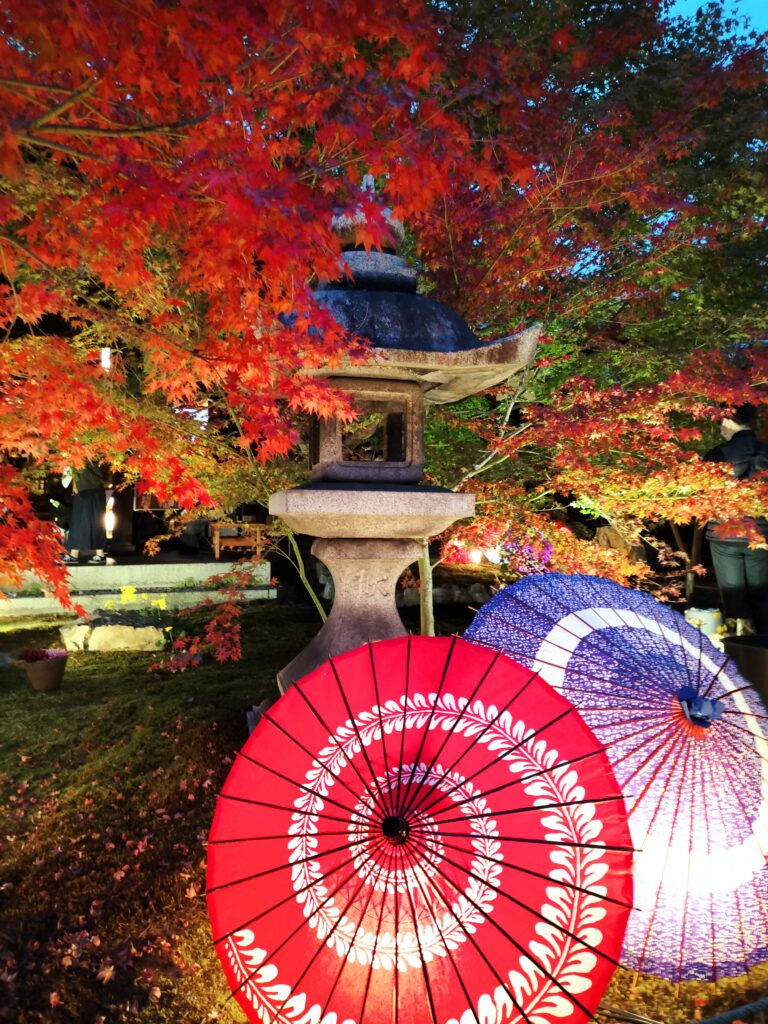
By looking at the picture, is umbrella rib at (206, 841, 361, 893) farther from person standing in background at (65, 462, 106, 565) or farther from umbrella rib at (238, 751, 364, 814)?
person standing in background at (65, 462, 106, 565)

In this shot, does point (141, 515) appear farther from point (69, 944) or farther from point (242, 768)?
point (242, 768)

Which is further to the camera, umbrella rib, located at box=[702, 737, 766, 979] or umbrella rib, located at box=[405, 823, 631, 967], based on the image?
umbrella rib, located at box=[702, 737, 766, 979]

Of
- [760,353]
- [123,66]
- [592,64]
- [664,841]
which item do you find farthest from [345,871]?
[592,64]

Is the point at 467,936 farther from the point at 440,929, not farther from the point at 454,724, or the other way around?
the point at 454,724

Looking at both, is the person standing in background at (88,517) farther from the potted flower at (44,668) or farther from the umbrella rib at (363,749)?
the umbrella rib at (363,749)

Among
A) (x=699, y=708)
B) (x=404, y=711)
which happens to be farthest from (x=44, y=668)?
(x=699, y=708)

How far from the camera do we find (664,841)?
240cm

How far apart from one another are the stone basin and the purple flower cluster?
243cm

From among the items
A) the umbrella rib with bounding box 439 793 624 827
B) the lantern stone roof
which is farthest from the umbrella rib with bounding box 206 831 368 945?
the lantern stone roof

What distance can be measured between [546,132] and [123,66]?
5007 millimetres

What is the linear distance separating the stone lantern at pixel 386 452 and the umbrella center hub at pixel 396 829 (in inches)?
103

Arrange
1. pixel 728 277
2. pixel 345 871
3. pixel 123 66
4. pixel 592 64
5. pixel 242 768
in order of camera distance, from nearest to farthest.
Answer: pixel 345 871
pixel 242 768
pixel 123 66
pixel 592 64
pixel 728 277

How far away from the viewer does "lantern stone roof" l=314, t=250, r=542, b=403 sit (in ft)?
13.9

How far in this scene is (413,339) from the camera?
429 centimetres
